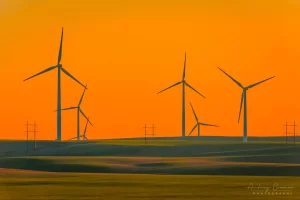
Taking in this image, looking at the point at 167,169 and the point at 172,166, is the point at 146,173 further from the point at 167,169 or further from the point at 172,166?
the point at 172,166

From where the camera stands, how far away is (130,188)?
6247 cm

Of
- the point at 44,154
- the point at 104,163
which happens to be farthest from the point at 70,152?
the point at 104,163

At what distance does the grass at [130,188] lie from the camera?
55.8 meters

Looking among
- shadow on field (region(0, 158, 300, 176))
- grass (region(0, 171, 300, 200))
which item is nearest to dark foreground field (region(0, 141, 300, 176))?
shadow on field (region(0, 158, 300, 176))

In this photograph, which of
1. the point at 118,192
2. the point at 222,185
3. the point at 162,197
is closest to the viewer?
the point at 162,197

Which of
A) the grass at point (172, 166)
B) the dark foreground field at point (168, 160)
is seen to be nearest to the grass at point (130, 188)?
the grass at point (172, 166)

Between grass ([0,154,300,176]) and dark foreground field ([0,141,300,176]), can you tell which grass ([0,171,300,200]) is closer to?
grass ([0,154,300,176])

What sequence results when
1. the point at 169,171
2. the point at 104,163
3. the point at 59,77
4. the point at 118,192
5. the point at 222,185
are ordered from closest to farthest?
the point at 118,192
the point at 222,185
the point at 169,171
the point at 104,163
the point at 59,77

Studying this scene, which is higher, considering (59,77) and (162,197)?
(59,77)

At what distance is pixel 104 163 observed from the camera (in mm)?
103688

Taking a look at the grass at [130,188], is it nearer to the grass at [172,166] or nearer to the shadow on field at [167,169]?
the shadow on field at [167,169]

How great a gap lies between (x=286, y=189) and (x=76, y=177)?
18.7 metres

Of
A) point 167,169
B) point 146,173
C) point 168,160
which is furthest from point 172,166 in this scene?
point 168,160

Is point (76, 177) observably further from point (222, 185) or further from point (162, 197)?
point (162, 197)
